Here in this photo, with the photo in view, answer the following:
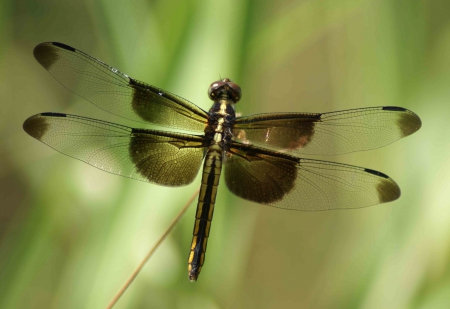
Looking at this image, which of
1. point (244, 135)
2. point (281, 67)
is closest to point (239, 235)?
point (244, 135)

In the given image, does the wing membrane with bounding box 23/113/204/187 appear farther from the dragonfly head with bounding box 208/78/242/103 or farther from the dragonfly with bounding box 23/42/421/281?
the dragonfly head with bounding box 208/78/242/103

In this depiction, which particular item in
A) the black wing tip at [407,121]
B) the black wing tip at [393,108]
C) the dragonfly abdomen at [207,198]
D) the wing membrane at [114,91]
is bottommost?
the dragonfly abdomen at [207,198]

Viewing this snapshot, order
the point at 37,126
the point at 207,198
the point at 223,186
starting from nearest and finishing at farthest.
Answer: the point at 37,126, the point at 207,198, the point at 223,186

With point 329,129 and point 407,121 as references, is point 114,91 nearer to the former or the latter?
point 329,129

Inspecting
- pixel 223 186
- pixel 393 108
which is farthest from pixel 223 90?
pixel 393 108

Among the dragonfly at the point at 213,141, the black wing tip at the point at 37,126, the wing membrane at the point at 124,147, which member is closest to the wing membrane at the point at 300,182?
the dragonfly at the point at 213,141

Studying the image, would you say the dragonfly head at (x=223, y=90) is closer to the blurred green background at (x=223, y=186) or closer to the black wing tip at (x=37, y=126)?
the blurred green background at (x=223, y=186)
